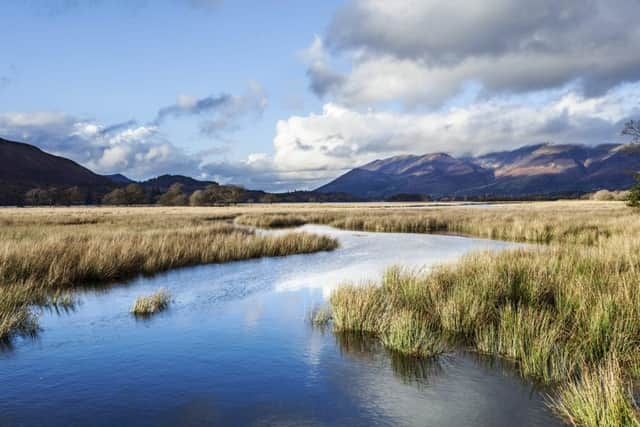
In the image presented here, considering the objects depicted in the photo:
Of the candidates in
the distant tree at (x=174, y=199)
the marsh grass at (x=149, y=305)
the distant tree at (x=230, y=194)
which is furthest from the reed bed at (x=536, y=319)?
the distant tree at (x=230, y=194)

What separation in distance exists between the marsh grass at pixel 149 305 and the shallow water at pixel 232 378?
1.01ft

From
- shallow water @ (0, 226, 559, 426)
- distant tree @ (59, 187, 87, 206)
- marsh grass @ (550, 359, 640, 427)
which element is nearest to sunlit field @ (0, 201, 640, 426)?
marsh grass @ (550, 359, 640, 427)

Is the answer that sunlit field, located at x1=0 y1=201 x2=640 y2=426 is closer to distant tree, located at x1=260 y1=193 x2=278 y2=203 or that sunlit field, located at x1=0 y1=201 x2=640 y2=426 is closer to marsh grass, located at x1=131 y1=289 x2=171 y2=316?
marsh grass, located at x1=131 y1=289 x2=171 y2=316

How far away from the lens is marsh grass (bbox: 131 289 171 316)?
11269 mm

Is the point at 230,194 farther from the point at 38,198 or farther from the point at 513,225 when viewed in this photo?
the point at 513,225

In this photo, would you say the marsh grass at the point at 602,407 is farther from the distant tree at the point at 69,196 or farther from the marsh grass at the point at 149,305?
the distant tree at the point at 69,196

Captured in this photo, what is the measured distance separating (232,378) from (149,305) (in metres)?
5.05

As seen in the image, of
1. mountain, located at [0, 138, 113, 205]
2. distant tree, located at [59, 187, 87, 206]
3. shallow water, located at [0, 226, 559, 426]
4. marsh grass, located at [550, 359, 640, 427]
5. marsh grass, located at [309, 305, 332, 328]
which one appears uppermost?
mountain, located at [0, 138, 113, 205]

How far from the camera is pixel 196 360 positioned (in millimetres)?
8102

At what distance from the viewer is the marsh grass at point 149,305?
1127 cm

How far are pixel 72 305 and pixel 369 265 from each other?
34.5 feet

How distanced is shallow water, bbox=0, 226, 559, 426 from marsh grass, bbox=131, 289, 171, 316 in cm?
31

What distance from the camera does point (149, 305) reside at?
1139 cm

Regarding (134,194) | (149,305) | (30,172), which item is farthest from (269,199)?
(149,305)
